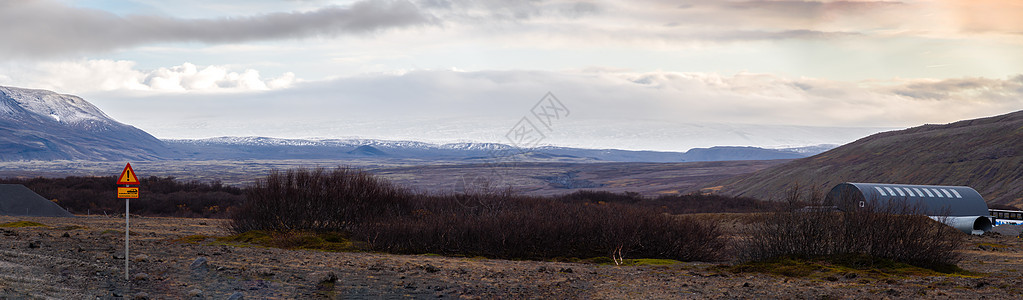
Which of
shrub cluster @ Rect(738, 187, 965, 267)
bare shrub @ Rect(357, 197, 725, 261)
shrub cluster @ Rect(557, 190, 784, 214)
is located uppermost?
shrub cluster @ Rect(738, 187, 965, 267)

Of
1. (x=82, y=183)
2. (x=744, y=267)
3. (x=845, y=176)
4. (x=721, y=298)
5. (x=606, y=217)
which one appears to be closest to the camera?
(x=721, y=298)

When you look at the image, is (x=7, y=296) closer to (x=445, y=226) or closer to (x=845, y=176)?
(x=445, y=226)

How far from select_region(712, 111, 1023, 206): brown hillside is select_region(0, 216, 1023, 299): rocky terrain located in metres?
118

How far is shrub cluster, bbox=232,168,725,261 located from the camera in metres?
31.6

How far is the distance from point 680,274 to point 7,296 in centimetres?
1639

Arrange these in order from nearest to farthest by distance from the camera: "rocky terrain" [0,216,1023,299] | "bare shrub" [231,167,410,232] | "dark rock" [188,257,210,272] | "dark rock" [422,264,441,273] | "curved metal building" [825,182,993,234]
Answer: "rocky terrain" [0,216,1023,299] → "dark rock" [188,257,210,272] → "dark rock" [422,264,441,273] → "bare shrub" [231,167,410,232] → "curved metal building" [825,182,993,234]

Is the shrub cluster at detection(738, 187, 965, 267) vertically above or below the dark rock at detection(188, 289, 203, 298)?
above

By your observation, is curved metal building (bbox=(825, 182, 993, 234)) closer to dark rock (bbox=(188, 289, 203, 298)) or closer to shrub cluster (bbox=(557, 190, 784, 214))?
shrub cluster (bbox=(557, 190, 784, 214))

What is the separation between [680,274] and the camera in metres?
23.1

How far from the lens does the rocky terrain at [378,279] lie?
17.4m

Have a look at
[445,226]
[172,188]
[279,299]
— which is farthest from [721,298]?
[172,188]

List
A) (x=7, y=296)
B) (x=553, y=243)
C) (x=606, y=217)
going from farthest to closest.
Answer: (x=606, y=217), (x=553, y=243), (x=7, y=296)

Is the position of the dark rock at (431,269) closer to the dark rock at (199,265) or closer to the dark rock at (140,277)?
the dark rock at (199,265)

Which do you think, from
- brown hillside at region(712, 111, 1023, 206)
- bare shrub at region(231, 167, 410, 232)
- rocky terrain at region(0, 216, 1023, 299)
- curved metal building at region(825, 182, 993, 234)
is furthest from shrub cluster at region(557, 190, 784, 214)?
rocky terrain at region(0, 216, 1023, 299)
